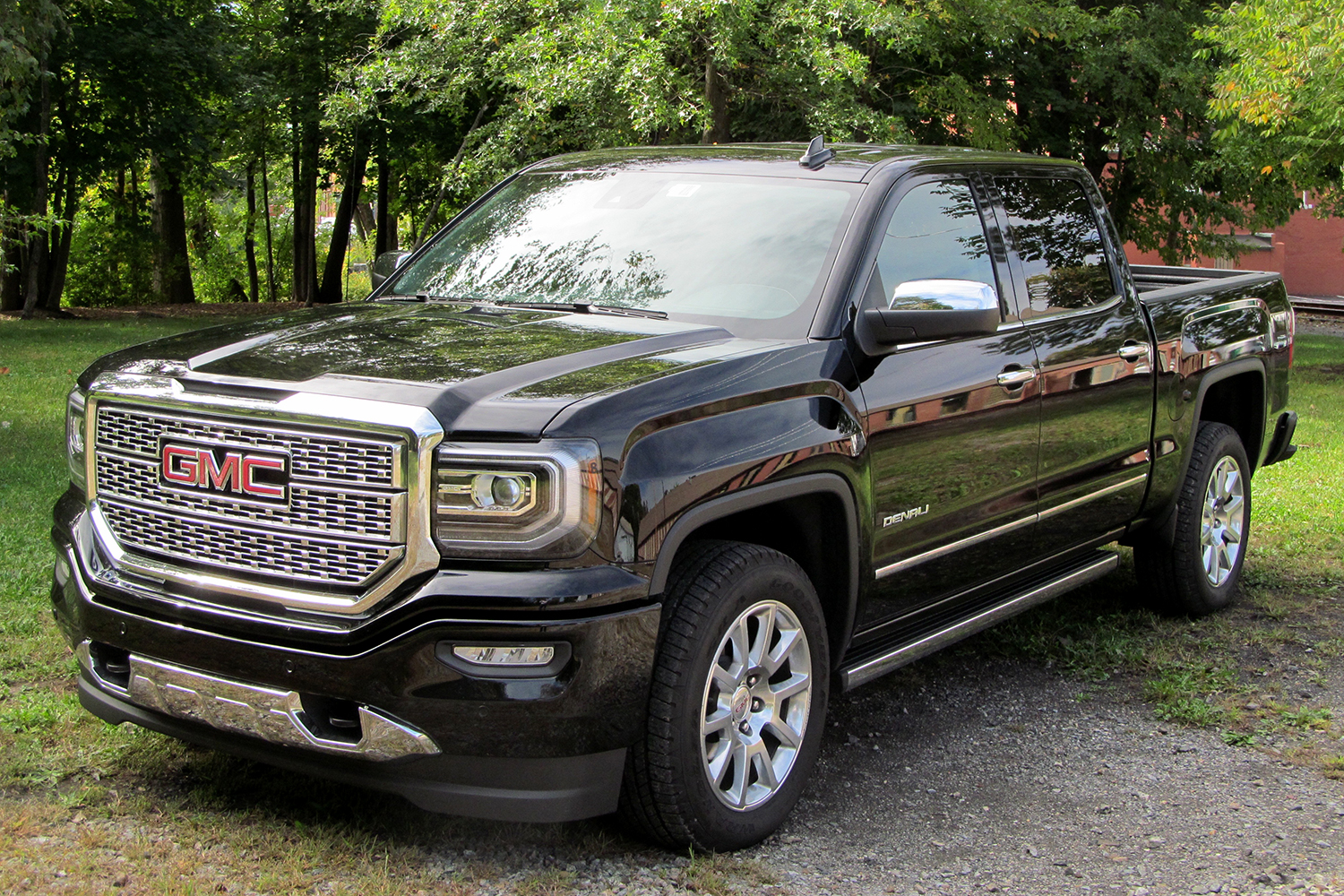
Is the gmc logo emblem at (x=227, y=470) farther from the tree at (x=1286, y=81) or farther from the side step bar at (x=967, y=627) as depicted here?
the tree at (x=1286, y=81)

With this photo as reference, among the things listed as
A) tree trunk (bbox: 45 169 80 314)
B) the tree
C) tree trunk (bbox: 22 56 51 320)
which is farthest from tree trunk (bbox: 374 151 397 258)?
the tree

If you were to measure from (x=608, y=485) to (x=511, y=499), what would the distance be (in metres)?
0.23

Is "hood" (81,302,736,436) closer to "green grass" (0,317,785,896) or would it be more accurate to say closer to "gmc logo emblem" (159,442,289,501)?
"gmc logo emblem" (159,442,289,501)

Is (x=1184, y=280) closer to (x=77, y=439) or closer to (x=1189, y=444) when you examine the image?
(x=1189, y=444)

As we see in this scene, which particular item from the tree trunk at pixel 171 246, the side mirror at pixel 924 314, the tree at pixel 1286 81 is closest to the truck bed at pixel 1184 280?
the side mirror at pixel 924 314

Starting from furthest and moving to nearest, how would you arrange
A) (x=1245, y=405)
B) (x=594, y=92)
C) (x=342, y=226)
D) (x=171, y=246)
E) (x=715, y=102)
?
(x=342, y=226) → (x=171, y=246) → (x=715, y=102) → (x=594, y=92) → (x=1245, y=405)

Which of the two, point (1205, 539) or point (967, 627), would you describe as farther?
point (1205, 539)

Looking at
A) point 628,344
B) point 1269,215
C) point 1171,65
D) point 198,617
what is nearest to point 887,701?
point 628,344

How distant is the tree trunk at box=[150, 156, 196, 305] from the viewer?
30.0m

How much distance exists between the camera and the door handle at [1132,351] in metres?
5.34

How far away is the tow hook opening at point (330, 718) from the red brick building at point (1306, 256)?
3750 cm

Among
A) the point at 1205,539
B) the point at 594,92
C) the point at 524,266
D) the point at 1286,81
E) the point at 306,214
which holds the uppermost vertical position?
the point at 1286,81

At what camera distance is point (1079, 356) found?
5.03 m

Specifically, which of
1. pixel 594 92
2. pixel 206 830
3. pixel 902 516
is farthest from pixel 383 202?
pixel 206 830
